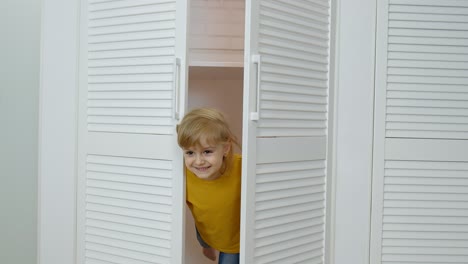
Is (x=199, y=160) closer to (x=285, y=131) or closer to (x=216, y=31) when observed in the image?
(x=285, y=131)

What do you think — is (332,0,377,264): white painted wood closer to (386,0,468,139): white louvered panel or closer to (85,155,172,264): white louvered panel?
(386,0,468,139): white louvered panel

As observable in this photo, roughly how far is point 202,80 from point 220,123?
775 mm

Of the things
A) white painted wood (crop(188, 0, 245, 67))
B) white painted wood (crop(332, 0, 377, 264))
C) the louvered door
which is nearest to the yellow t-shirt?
white painted wood (crop(332, 0, 377, 264))

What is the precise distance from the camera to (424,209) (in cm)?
170

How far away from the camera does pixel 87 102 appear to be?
5.69 feet

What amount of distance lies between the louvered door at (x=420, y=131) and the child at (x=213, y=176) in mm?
482

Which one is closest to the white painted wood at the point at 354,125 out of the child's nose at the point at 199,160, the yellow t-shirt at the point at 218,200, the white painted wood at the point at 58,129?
the yellow t-shirt at the point at 218,200

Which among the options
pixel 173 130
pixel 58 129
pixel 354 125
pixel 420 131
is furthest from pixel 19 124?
pixel 420 131

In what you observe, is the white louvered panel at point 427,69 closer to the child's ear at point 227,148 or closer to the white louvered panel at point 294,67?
the white louvered panel at point 294,67

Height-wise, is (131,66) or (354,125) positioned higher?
(131,66)

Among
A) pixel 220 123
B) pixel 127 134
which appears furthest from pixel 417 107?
pixel 127 134

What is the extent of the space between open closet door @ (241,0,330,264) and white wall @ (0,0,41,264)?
96 centimetres

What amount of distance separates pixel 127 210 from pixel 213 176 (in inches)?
12.0

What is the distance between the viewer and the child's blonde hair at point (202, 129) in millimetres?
1502
